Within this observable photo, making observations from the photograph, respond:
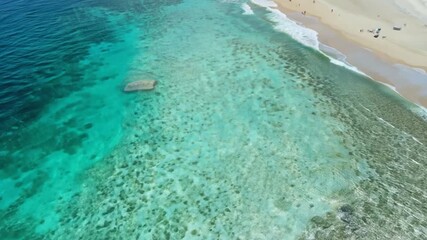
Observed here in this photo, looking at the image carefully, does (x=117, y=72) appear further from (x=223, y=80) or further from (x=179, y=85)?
(x=223, y=80)

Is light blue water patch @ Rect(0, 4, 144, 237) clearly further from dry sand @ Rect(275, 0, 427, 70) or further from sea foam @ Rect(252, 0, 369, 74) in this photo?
dry sand @ Rect(275, 0, 427, 70)

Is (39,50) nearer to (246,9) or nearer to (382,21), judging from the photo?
(246,9)

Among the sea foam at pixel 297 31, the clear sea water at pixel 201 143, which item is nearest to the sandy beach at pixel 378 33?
the sea foam at pixel 297 31

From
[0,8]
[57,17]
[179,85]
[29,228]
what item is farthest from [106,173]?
[0,8]

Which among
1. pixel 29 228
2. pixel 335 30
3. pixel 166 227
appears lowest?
pixel 29 228

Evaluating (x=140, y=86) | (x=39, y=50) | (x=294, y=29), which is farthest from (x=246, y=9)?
(x=39, y=50)

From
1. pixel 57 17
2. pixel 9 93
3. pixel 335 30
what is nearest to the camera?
pixel 9 93
